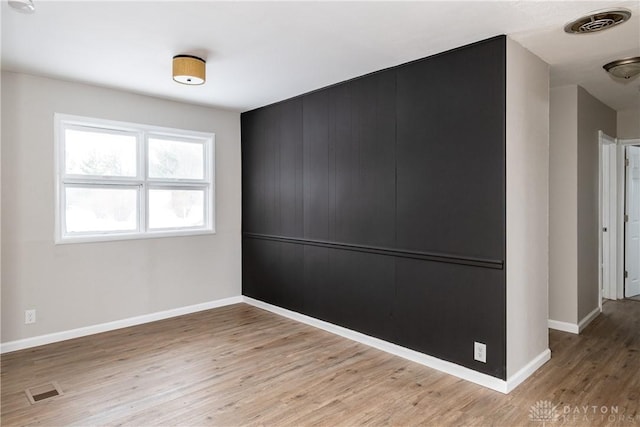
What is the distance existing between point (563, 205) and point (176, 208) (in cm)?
432

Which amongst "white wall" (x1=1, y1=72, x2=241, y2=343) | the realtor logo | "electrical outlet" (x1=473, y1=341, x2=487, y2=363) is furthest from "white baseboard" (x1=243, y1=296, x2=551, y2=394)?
"white wall" (x1=1, y1=72, x2=241, y2=343)

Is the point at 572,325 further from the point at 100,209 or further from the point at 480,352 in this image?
the point at 100,209

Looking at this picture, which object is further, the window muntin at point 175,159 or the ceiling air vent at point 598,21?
the window muntin at point 175,159

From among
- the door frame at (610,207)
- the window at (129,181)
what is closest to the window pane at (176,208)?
the window at (129,181)

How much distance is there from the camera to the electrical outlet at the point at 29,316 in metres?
3.66

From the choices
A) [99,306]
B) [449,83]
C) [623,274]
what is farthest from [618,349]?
[99,306]

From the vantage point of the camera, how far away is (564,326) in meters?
4.04

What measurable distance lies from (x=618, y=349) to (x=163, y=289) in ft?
15.2

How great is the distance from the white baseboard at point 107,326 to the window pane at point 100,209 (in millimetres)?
999

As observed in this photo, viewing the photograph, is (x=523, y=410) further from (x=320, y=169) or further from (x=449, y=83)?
(x=320, y=169)

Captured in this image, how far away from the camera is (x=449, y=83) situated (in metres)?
3.05

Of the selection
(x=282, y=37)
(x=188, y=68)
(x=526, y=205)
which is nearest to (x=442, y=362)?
(x=526, y=205)

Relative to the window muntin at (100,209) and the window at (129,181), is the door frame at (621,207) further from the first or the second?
the window muntin at (100,209)

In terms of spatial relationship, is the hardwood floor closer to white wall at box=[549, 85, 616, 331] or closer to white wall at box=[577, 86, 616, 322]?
white wall at box=[549, 85, 616, 331]
